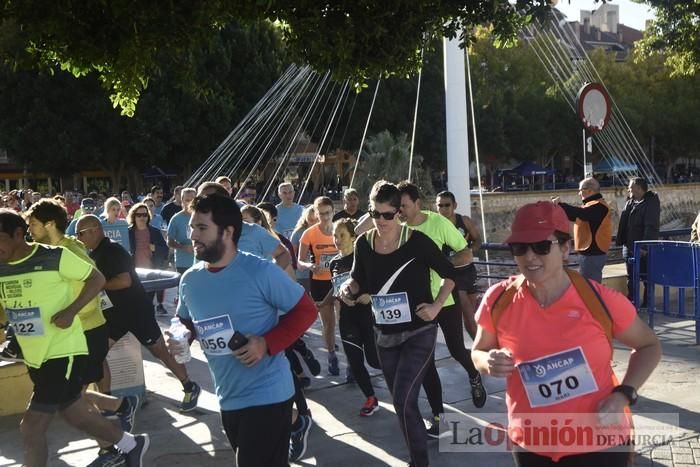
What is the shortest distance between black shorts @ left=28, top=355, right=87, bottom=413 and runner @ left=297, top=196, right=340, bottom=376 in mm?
3621

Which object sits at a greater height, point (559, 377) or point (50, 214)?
point (50, 214)

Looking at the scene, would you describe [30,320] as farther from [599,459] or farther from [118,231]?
[118,231]

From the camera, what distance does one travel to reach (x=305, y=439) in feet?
19.4

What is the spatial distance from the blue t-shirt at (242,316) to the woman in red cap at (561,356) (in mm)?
1069

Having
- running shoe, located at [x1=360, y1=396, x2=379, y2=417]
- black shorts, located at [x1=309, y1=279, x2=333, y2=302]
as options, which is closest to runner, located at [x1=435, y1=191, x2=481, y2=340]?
black shorts, located at [x1=309, y1=279, x2=333, y2=302]

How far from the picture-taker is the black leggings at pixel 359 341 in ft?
22.5

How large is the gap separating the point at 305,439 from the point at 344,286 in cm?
114

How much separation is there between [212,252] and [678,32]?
8.25 metres

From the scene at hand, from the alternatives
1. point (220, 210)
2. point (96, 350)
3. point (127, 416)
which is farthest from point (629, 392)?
point (127, 416)

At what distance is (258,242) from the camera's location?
22.7 feet

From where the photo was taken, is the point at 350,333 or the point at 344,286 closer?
the point at 344,286

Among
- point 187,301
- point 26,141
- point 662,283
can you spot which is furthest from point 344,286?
point 26,141

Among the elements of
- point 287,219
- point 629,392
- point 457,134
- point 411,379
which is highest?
point 457,134

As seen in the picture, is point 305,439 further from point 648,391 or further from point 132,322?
point 648,391
